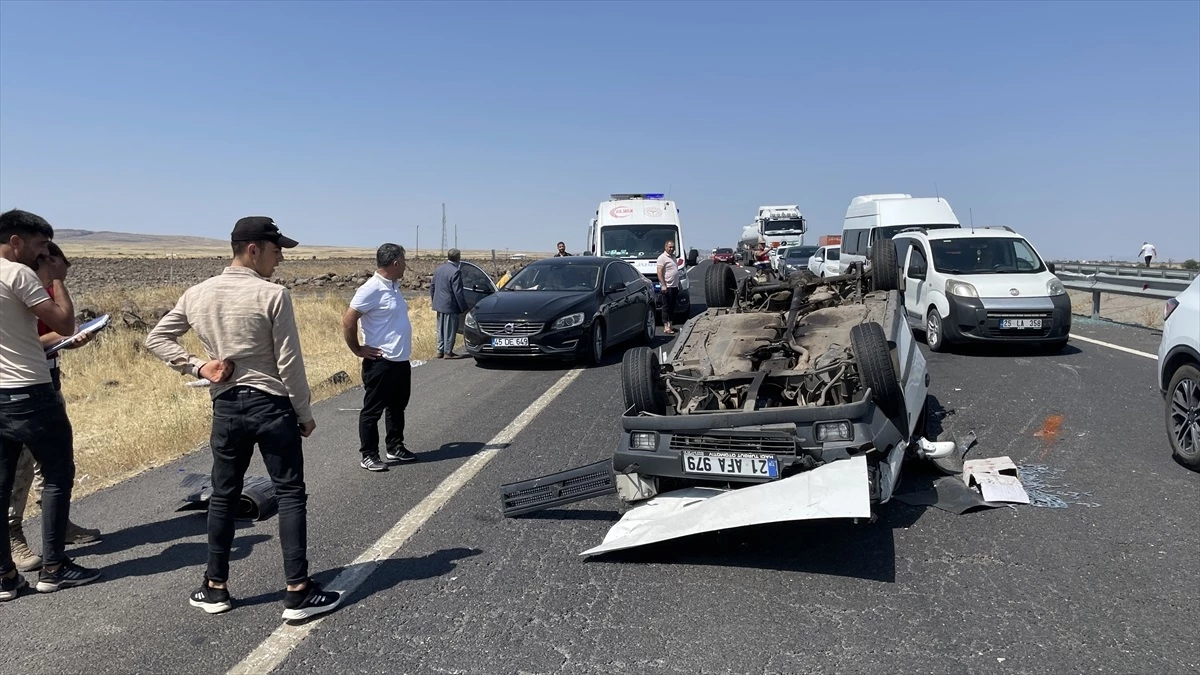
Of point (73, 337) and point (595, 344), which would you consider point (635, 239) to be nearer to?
point (595, 344)

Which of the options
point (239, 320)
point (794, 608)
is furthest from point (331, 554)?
point (794, 608)

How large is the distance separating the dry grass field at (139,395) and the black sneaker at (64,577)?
2374 mm

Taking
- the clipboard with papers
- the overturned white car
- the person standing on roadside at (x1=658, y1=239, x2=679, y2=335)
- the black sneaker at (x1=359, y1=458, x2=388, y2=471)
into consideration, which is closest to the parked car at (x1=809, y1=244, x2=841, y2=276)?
the person standing on roadside at (x1=658, y1=239, x2=679, y2=335)

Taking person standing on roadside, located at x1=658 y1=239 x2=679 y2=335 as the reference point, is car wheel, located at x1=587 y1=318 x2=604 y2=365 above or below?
below

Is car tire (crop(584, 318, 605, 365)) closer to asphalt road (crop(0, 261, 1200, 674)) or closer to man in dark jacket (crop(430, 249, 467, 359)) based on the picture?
man in dark jacket (crop(430, 249, 467, 359))

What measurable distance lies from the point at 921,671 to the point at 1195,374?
13.9 feet

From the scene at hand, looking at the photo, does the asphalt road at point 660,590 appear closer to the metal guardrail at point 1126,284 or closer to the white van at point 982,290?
the white van at point 982,290

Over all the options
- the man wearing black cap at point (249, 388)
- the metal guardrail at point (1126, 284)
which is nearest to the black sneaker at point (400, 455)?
the man wearing black cap at point (249, 388)

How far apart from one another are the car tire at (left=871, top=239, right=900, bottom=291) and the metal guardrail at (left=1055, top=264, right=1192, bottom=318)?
6.92 meters

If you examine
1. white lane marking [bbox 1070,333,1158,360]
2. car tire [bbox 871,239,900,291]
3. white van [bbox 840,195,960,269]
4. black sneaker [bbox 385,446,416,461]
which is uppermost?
white van [bbox 840,195,960,269]

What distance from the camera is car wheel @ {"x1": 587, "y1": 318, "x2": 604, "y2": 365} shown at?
12195 millimetres

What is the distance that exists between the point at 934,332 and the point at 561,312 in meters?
5.54

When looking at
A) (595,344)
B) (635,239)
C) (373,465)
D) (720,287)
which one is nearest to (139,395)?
(595,344)

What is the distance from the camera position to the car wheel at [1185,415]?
6148 millimetres
